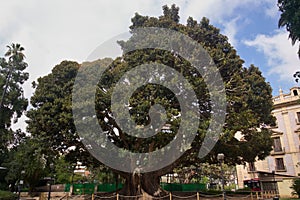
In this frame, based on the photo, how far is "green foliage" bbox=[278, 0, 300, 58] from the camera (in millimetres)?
8546

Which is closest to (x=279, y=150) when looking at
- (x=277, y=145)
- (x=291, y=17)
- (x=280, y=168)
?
(x=277, y=145)

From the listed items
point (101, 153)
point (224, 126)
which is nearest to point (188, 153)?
point (224, 126)

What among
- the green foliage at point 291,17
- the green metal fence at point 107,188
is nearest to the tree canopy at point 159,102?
the green foliage at point 291,17

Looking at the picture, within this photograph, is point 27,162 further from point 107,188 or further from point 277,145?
point 277,145

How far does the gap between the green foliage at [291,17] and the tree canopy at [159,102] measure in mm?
5373

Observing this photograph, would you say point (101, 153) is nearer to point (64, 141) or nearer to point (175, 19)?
point (64, 141)

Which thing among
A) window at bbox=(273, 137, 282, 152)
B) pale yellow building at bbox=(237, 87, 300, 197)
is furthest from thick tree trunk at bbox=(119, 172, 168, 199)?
window at bbox=(273, 137, 282, 152)

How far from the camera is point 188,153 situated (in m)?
16.5

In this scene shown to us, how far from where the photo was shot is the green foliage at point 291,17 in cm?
855

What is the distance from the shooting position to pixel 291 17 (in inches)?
353

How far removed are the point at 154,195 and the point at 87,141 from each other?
222 inches

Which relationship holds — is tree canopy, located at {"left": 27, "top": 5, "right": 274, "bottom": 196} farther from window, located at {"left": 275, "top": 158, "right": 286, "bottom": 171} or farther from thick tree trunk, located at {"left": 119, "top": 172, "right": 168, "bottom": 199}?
window, located at {"left": 275, "top": 158, "right": 286, "bottom": 171}

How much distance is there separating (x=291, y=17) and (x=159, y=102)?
7024 millimetres

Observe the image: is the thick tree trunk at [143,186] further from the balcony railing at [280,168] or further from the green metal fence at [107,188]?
the balcony railing at [280,168]
